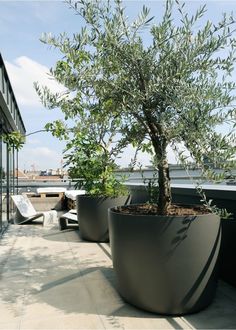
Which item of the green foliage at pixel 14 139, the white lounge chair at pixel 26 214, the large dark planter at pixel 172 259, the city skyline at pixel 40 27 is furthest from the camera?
the white lounge chair at pixel 26 214

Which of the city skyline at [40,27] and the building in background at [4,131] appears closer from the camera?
the city skyline at [40,27]

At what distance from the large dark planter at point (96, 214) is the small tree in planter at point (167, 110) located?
2851mm

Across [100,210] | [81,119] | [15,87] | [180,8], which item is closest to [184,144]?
[180,8]

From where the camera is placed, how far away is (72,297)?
3.55m

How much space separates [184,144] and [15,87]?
616 centimetres

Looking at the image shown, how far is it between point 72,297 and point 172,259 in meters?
1.20

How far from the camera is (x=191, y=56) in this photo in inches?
121

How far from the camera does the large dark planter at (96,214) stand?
6184 millimetres

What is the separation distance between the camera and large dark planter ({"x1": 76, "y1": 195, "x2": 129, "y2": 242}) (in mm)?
6184

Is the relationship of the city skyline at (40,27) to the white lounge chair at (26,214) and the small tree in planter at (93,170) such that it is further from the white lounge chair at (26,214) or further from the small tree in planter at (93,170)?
the white lounge chair at (26,214)

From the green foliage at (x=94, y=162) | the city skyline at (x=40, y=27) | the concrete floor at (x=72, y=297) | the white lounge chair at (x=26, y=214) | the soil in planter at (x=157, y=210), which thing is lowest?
Result: the concrete floor at (x=72, y=297)

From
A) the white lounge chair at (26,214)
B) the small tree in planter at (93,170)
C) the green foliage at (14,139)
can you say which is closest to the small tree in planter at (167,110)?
the small tree in planter at (93,170)

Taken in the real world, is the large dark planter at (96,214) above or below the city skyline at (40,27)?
below

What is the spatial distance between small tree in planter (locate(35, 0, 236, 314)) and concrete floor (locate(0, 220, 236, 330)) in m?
0.16
